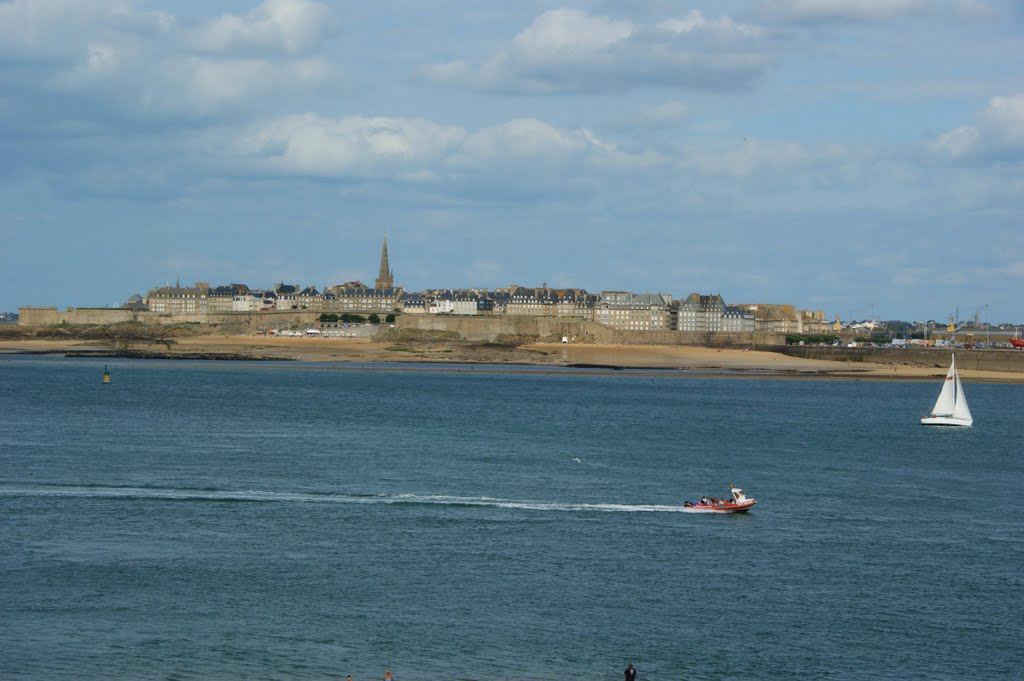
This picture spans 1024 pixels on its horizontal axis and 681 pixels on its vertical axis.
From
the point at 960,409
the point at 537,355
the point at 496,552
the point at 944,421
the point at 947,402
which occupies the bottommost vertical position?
the point at 496,552

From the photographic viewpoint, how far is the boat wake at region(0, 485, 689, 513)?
35.9 meters

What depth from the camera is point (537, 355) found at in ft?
436

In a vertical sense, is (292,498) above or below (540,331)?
below

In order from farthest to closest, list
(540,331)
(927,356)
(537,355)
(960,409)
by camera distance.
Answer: (540,331) → (537,355) → (927,356) → (960,409)

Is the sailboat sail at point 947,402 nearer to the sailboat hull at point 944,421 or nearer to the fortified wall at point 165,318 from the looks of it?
the sailboat hull at point 944,421

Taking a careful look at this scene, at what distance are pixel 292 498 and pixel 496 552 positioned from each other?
29.7 ft

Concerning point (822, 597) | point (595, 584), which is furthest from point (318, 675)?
point (822, 597)

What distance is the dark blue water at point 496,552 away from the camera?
22.8 m

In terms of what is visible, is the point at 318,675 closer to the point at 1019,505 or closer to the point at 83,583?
the point at 83,583

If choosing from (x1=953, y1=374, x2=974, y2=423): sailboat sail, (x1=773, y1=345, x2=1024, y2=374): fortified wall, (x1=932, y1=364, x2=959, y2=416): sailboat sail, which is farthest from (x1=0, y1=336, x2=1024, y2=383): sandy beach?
(x1=953, y1=374, x2=974, y2=423): sailboat sail

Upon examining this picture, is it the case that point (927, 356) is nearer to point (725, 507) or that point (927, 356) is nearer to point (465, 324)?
point (465, 324)

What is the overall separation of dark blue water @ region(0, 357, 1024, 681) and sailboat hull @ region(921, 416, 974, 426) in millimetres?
6898

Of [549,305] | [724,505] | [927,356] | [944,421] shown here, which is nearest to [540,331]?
[549,305]

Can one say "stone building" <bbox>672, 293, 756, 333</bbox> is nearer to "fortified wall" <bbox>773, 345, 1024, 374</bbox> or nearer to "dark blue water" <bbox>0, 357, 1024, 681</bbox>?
"fortified wall" <bbox>773, 345, 1024, 374</bbox>
